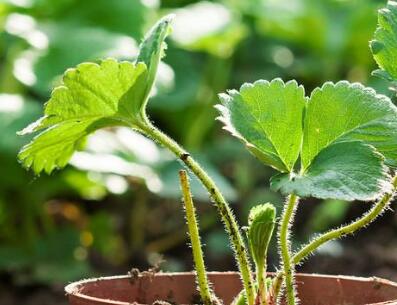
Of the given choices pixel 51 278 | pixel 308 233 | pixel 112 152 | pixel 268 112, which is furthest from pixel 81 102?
pixel 308 233

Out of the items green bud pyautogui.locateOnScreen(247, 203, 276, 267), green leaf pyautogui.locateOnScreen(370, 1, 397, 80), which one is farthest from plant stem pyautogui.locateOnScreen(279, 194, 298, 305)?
green leaf pyautogui.locateOnScreen(370, 1, 397, 80)

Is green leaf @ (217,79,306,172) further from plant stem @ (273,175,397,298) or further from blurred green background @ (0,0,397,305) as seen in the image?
blurred green background @ (0,0,397,305)

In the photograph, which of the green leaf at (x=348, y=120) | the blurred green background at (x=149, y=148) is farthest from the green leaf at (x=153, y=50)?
the blurred green background at (x=149, y=148)

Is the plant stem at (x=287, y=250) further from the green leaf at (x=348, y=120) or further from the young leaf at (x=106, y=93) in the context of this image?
the young leaf at (x=106, y=93)

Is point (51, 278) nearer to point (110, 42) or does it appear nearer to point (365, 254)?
point (110, 42)

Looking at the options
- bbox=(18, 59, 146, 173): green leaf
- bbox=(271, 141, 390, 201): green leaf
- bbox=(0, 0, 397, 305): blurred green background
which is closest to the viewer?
bbox=(271, 141, 390, 201): green leaf

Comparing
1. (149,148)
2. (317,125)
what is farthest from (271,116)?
(149,148)
